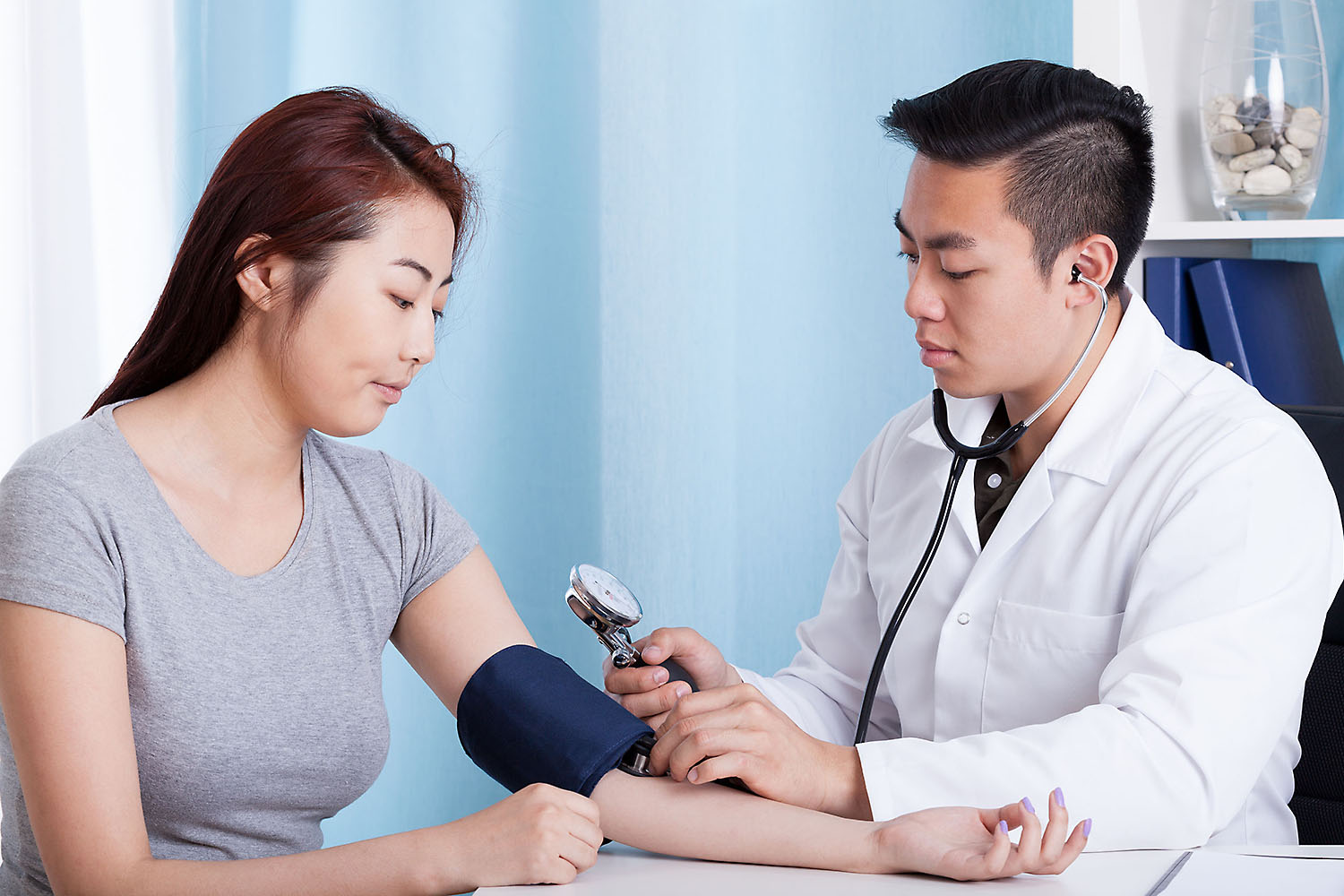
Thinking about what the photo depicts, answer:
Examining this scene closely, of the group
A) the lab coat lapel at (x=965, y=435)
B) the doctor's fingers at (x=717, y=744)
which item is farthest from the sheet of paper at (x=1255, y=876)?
the lab coat lapel at (x=965, y=435)

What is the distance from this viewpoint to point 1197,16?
1.81 m

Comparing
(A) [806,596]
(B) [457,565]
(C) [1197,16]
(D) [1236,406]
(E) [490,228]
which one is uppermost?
(C) [1197,16]

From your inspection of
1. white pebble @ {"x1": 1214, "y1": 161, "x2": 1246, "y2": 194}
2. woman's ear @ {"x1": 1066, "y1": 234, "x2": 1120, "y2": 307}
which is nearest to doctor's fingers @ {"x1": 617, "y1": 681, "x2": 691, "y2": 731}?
woman's ear @ {"x1": 1066, "y1": 234, "x2": 1120, "y2": 307}

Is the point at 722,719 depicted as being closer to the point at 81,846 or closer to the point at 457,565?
the point at 457,565

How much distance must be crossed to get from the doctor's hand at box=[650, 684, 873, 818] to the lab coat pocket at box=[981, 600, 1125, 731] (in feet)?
0.80

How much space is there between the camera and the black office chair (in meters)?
1.31

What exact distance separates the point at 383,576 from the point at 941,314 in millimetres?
643

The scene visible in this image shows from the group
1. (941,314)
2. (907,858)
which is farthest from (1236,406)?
(907,858)

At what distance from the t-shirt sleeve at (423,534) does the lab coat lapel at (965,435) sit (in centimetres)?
53

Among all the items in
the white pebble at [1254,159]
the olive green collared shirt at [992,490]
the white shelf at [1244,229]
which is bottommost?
the olive green collared shirt at [992,490]

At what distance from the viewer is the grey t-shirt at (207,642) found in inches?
43.2

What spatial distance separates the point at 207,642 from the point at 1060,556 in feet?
2.71

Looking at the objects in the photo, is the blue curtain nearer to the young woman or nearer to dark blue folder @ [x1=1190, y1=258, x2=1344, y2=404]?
dark blue folder @ [x1=1190, y1=258, x2=1344, y2=404]

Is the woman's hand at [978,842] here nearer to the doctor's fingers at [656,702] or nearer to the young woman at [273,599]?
the young woman at [273,599]
